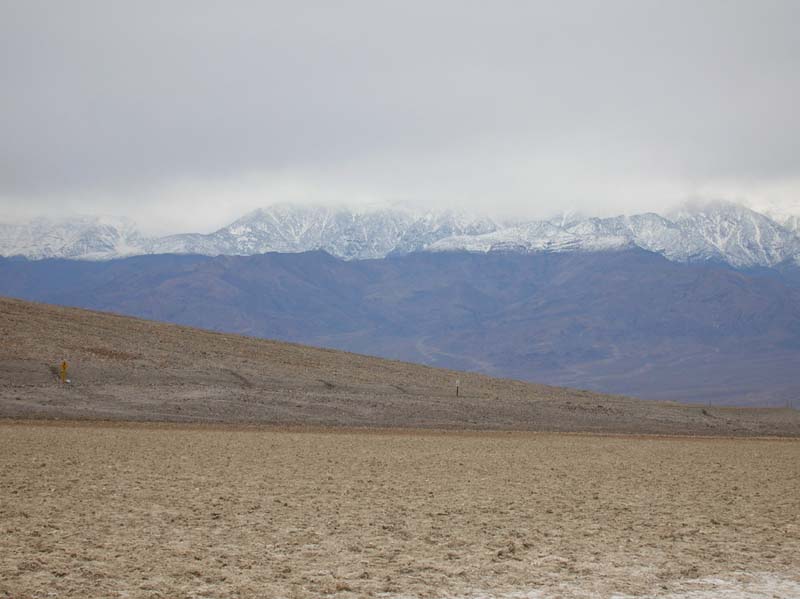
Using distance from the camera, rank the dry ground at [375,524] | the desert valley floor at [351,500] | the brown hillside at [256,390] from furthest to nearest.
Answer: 1. the brown hillside at [256,390]
2. the desert valley floor at [351,500]
3. the dry ground at [375,524]

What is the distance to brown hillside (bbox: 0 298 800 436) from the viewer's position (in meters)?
39.4

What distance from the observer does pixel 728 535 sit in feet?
47.4

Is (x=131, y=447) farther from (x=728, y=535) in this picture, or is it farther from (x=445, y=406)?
(x=445, y=406)

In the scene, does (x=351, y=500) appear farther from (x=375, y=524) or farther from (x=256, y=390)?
(x=256, y=390)

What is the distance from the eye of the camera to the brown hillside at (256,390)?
1550 inches

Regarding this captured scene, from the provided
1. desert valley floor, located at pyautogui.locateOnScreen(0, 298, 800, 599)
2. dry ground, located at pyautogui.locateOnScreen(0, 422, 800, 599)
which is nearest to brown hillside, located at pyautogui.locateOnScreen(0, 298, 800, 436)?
desert valley floor, located at pyautogui.locateOnScreen(0, 298, 800, 599)

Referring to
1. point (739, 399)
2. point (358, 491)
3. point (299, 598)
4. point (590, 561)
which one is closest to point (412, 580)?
point (299, 598)

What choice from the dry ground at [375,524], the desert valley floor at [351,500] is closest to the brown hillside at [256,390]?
the desert valley floor at [351,500]

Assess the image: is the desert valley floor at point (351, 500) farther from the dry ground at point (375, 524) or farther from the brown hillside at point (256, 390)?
the brown hillside at point (256, 390)

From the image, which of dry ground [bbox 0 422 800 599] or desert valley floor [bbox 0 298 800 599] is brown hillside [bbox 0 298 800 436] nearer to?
desert valley floor [bbox 0 298 800 599]

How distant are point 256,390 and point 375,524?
30715 mm

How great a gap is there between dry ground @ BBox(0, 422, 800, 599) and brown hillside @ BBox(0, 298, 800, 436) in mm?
13091

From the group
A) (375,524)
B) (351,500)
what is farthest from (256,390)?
(375,524)

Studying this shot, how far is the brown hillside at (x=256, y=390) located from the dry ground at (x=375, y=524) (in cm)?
1309
